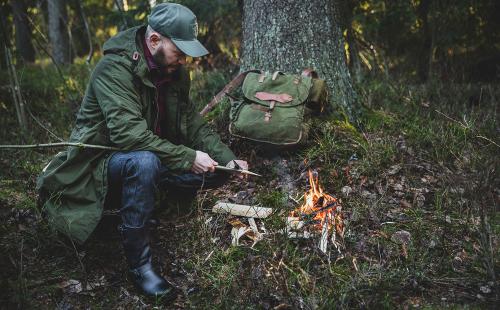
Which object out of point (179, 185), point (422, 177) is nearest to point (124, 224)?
point (179, 185)

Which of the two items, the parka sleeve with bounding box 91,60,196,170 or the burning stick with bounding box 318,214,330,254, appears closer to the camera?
the parka sleeve with bounding box 91,60,196,170

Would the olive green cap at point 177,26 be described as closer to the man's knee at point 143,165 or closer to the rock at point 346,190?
the man's knee at point 143,165

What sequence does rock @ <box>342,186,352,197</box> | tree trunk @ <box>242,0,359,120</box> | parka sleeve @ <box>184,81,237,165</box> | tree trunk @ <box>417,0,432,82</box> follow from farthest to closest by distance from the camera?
tree trunk @ <box>417,0,432,82</box> < tree trunk @ <box>242,0,359,120</box> < rock @ <box>342,186,352,197</box> < parka sleeve @ <box>184,81,237,165</box>

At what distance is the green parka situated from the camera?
3088mm

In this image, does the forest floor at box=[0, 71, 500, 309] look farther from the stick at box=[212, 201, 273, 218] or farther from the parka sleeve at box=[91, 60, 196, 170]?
the parka sleeve at box=[91, 60, 196, 170]

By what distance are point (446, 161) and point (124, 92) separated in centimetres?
309

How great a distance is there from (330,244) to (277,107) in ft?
4.86

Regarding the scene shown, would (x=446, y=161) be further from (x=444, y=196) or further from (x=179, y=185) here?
(x=179, y=185)

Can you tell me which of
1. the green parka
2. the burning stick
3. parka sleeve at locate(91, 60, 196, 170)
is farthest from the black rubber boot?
the burning stick

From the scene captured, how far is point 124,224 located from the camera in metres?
3.09

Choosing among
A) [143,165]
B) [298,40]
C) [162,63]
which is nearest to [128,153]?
[143,165]

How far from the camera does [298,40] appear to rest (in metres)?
4.65

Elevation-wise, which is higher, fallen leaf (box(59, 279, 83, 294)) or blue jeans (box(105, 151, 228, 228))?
blue jeans (box(105, 151, 228, 228))

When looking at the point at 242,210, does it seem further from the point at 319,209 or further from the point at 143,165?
the point at 143,165
